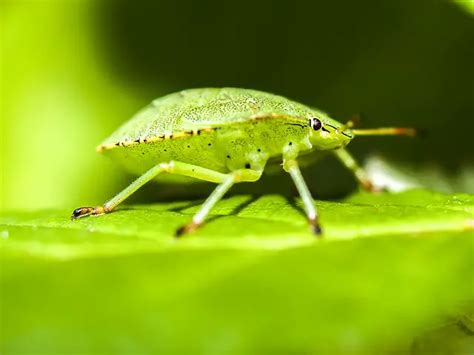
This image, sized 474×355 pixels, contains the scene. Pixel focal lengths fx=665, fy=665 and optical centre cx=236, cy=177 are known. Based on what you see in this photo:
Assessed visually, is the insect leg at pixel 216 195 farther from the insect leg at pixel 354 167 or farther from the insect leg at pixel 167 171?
the insect leg at pixel 354 167

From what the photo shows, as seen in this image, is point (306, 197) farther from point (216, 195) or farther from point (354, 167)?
point (354, 167)

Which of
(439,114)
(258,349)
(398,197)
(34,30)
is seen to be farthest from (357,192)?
(34,30)

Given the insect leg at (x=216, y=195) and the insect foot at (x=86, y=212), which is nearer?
the insect leg at (x=216, y=195)

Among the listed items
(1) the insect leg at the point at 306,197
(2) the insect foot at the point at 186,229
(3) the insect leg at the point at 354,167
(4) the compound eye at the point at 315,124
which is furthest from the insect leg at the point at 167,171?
(3) the insect leg at the point at 354,167

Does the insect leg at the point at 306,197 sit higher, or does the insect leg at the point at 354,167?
the insect leg at the point at 306,197

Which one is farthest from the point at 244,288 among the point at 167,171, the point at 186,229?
the point at 167,171

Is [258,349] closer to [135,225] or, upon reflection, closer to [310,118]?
[135,225]

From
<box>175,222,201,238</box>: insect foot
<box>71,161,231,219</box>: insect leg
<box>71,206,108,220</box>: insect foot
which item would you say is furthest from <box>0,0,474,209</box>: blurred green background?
<box>175,222,201,238</box>: insect foot
